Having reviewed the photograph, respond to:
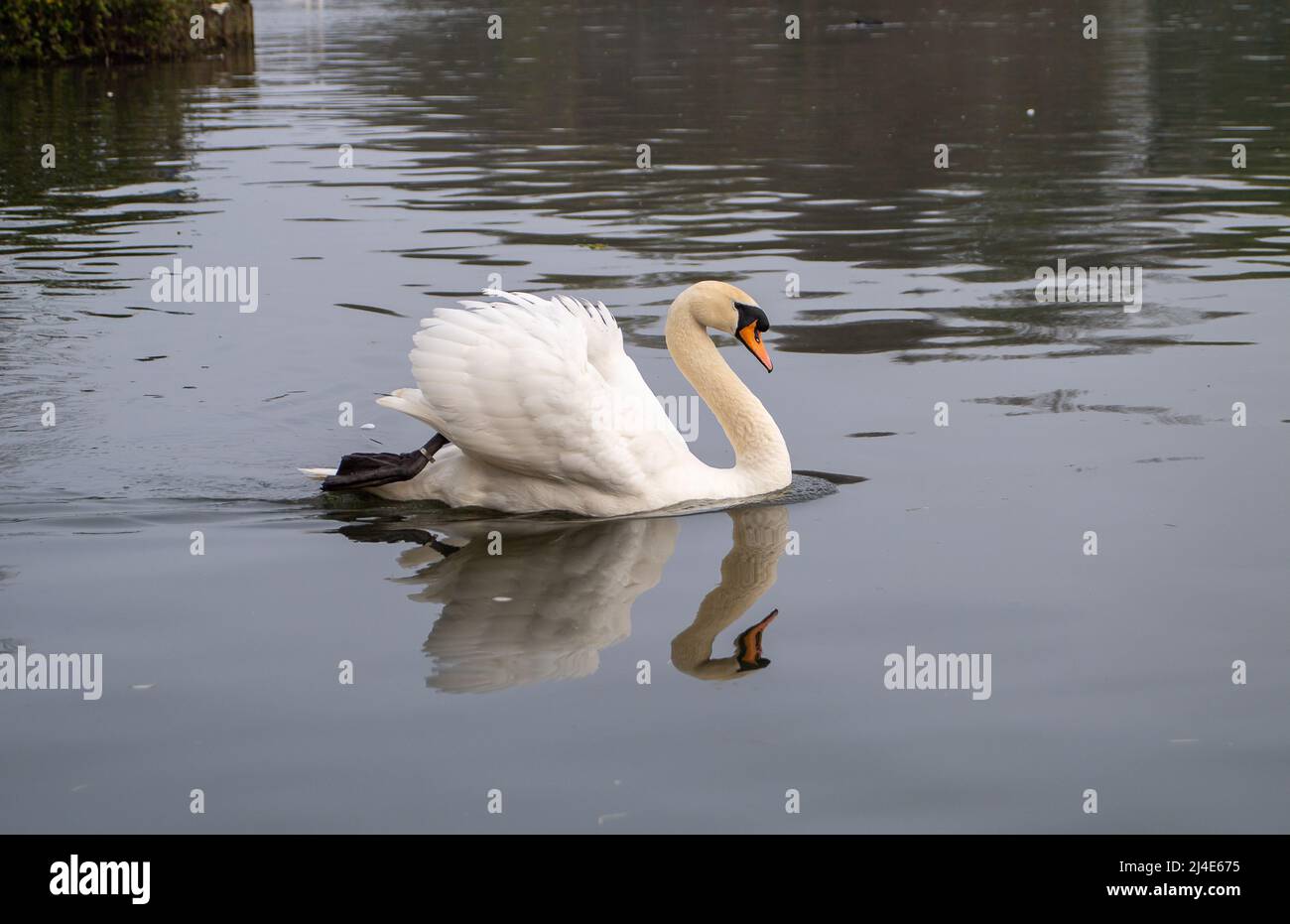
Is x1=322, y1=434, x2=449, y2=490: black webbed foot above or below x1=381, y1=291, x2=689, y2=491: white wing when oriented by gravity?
below

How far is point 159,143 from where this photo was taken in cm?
2417

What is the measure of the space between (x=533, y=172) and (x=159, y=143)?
230 inches

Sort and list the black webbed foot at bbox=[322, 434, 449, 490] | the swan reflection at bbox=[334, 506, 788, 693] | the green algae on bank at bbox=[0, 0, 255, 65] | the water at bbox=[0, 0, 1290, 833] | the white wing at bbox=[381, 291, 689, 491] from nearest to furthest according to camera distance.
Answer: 1. the water at bbox=[0, 0, 1290, 833]
2. the swan reflection at bbox=[334, 506, 788, 693]
3. the white wing at bbox=[381, 291, 689, 491]
4. the black webbed foot at bbox=[322, 434, 449, 490]
5. the green algae on bank at bbox=[0, 0, 255, 65]

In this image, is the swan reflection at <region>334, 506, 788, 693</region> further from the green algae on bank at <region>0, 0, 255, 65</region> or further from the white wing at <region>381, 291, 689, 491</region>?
the green algae on bank at <region>0, 0, 255, 65</region>

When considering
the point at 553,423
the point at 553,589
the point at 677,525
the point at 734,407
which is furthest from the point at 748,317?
the point at 553,589

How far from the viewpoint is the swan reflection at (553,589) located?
662 cm

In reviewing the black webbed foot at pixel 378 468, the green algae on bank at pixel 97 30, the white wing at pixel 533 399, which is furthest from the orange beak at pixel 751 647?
the green algae on bank at pixel 97 30

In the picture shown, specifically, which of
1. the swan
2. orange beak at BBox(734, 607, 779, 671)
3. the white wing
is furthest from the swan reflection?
the white wing

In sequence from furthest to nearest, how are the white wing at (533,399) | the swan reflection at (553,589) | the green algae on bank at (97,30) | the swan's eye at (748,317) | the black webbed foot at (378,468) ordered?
the green algae on bank at (97,30), the swan's eye at (748,317), the black webbed foot at (378,468), the white wing at (533,399), the swan reflection at (553,589)

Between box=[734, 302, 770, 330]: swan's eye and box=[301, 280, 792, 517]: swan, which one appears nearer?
box=[301, 280, 792, 517]: swan

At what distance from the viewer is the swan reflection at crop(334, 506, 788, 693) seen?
6617mm

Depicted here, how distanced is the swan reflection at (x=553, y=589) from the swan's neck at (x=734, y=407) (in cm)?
24

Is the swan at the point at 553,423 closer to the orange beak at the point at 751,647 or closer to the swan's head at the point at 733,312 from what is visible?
the swan's head at the point at 733,312
